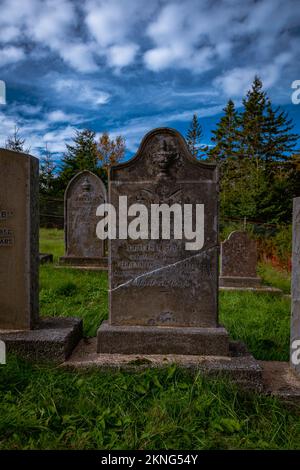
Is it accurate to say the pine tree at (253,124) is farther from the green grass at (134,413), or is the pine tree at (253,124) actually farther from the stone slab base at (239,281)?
the green grass at (134,413)

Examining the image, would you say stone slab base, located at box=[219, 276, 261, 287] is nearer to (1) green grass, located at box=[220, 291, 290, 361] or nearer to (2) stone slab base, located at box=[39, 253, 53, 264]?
(1) green grass, located at box=[220, 291, 290, 361]

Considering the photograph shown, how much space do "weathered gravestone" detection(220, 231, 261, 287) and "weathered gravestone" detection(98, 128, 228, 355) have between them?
385cm

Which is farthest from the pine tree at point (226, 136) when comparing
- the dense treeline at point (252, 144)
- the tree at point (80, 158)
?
the tree at point (80, 158)

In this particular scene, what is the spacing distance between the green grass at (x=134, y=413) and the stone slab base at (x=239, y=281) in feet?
14.3

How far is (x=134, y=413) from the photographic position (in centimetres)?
217

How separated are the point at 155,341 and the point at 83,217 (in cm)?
588

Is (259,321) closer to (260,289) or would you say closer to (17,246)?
(260,289)

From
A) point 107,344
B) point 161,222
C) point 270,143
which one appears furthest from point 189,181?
point 270,143

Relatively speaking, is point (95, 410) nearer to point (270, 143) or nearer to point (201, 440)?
point (201, 440)

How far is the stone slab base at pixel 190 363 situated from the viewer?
2643mm

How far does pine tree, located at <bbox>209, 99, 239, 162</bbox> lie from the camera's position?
2823 cm

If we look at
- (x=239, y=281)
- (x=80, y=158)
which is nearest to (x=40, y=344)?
(x=239, y=281)

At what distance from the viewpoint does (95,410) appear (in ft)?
A: 7.16

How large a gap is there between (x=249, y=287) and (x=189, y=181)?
4307mm
